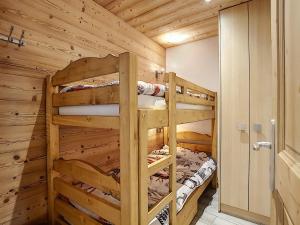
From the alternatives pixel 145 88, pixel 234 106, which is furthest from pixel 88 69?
pixel 234 106

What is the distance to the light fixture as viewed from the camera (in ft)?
9.80

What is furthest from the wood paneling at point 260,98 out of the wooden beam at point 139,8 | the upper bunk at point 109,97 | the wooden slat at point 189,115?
the wooden beam at point 139,8

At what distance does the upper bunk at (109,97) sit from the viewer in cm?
102

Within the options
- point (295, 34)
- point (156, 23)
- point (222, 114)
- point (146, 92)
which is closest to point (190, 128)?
point (222, 114)

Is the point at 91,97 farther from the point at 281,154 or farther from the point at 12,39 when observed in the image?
the point at 281,154

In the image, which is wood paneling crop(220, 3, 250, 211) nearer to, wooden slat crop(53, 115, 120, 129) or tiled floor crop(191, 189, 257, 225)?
tiled floor crop(191, 189, 257, 225)

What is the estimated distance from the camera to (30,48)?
1564mm

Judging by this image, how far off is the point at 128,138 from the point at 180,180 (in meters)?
1.18

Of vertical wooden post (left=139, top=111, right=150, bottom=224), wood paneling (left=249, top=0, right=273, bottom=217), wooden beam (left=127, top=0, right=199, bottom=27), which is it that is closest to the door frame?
vertical wooden post (left=139, top=111, right=150, bottom=224)

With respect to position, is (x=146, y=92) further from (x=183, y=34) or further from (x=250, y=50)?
(x=183, y=34)

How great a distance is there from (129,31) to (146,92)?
5.69 ft

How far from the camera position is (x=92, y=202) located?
3.99 feet

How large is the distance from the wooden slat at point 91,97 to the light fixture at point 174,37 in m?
2.11

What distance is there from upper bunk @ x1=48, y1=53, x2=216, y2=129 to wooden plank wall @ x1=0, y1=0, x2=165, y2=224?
20 cm
